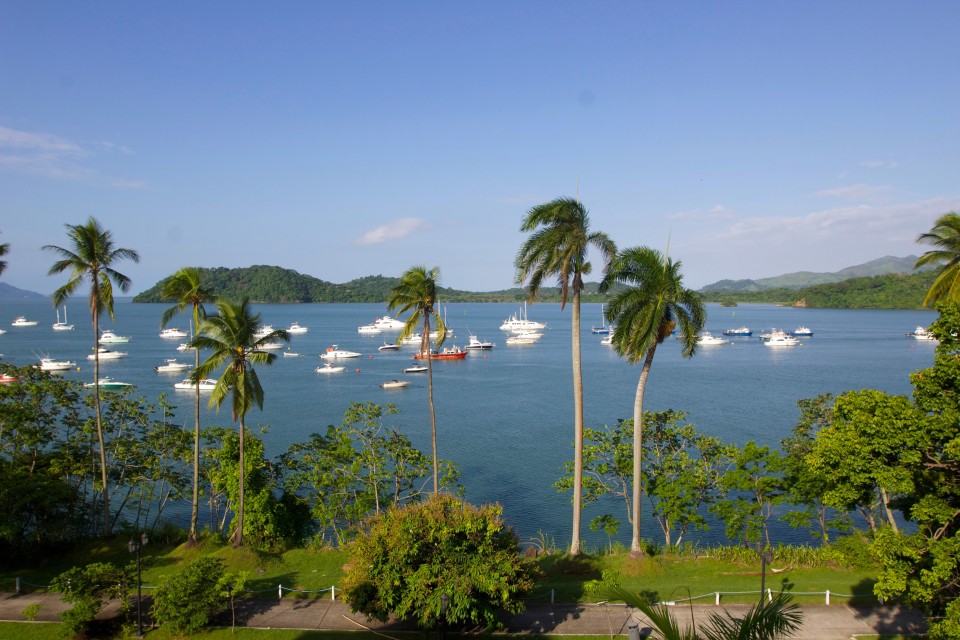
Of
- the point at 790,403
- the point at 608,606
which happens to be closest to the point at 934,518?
the point at 608,606

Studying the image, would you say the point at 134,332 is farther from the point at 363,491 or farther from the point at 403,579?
the point at 403,579

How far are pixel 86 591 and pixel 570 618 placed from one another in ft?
40.6

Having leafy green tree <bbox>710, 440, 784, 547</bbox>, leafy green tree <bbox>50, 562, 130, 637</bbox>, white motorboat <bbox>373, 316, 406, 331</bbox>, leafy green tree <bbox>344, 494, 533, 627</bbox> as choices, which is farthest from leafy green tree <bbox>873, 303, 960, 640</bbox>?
white motorboat <bbox>373, 316, 406, 331</bbox>

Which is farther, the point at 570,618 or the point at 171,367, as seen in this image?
the point at 171,367

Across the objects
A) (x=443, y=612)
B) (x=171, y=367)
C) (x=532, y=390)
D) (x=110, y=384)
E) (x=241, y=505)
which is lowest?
(x=532, y=390)

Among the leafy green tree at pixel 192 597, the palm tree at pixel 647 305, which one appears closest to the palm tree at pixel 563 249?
the palm tree at pixel 647 305

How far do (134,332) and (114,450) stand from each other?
5430 inches

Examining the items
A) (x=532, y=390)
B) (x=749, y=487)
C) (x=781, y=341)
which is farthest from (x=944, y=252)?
(x=781, y=341)

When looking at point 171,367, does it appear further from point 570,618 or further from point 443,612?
point 570,618

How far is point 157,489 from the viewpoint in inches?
1437

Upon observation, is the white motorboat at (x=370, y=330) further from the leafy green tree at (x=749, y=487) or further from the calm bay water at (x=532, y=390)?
the leafy green tree at (x=749, y=487)

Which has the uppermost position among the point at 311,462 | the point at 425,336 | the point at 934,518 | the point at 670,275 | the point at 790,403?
the point at 670,275

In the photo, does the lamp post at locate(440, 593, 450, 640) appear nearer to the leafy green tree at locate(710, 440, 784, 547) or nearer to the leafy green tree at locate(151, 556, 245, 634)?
the leafy green tree at locate(151, 556, 245, 634)

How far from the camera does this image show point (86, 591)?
15891mm
